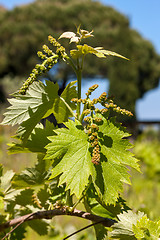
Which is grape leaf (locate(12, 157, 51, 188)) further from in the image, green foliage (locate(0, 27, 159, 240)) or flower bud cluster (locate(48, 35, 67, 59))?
flower bud cluster (locate(48, 35, 67, 59))

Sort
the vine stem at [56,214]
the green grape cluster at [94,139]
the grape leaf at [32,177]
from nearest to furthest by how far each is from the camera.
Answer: the green grape cluster at [94,139] < the vine stem at [56,214] < the grape leaf at [32,177]

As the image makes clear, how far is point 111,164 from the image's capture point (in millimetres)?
533

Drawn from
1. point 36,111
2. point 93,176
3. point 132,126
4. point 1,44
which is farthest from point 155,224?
point 1,44

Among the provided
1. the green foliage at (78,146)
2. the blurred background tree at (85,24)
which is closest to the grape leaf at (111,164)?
the green foliage at (78,146)

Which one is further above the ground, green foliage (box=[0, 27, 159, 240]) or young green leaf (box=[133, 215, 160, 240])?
green foliage (box=[0, 27, 159, 240])

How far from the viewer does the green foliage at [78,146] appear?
52 centimetres

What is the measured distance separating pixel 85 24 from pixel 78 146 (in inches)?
698

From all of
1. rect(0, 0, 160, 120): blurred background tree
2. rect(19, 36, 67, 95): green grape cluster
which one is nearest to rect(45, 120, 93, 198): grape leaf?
rect(19, 36, 67, 95): green grape cluster

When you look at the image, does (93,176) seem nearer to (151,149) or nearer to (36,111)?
(36,111)

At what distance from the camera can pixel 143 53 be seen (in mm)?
21125

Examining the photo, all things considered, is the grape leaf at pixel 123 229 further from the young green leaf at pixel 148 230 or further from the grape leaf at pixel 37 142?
the grape leaf at pixel 37 142

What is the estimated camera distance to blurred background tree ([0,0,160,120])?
17.7 m

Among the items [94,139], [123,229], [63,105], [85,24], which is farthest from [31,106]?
[85,24]

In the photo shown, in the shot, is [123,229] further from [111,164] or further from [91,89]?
[91,89]
